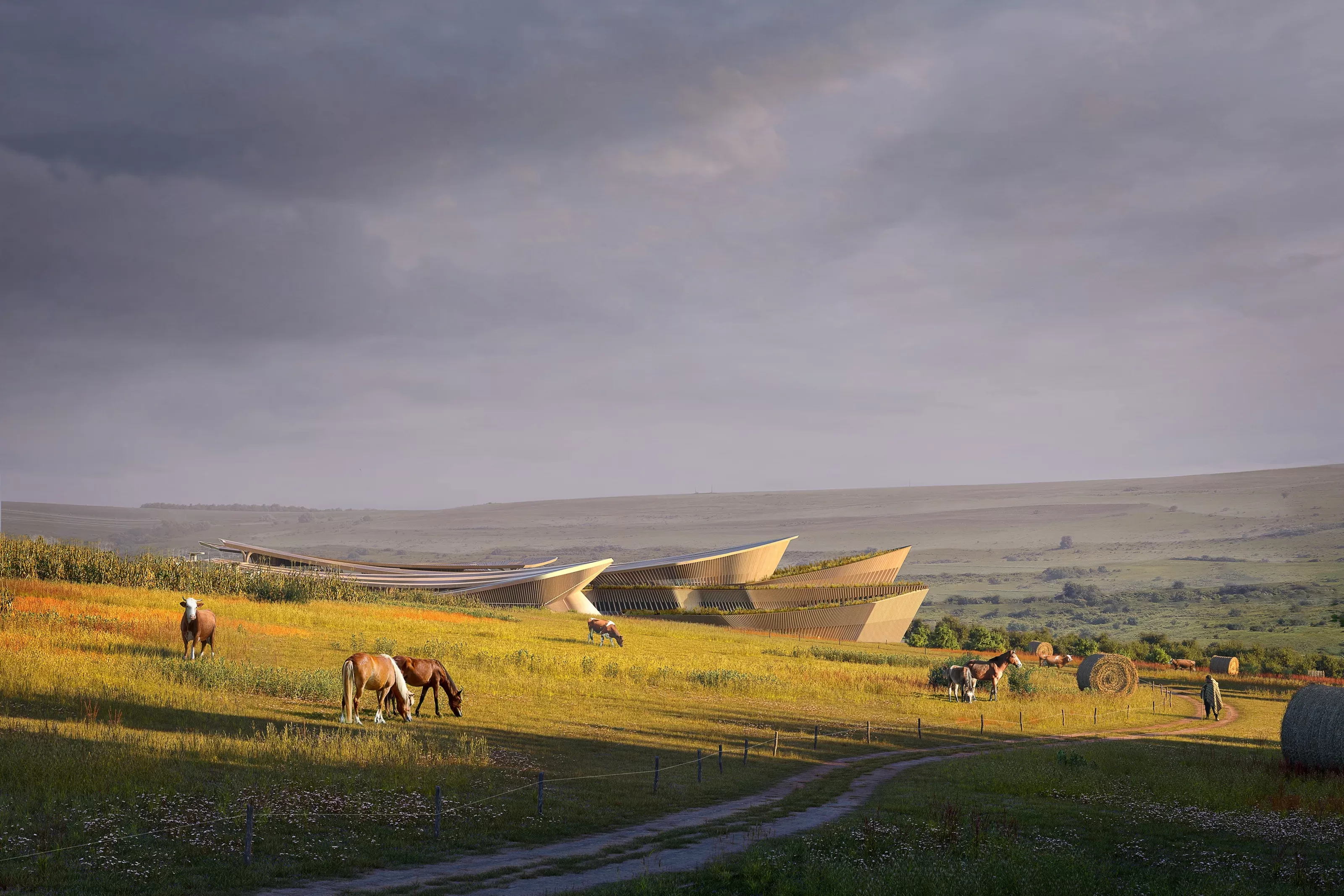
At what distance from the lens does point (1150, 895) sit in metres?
11.8

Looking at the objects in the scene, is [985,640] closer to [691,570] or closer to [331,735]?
[691,570]

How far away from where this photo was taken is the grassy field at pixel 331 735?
13.2 m

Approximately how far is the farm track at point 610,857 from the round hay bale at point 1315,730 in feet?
35.0

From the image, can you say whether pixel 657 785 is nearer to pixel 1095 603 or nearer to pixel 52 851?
pixel 52 851

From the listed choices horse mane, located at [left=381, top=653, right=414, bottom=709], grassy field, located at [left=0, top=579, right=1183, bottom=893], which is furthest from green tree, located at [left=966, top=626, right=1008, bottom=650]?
horse mane, located at [left=381, top=653, right=414, bottom=709]

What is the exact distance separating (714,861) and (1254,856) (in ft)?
28.0

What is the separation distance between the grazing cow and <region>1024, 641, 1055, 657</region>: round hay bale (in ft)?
198

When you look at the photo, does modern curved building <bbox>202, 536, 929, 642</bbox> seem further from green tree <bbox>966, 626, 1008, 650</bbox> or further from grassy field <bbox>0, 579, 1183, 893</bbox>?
grassy field <bbox>0, 579, 1183, 893</bbox>

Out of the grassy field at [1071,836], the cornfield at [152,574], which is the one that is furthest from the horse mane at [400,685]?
the cornfield at [152,574]

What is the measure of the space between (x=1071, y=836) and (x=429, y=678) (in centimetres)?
1627

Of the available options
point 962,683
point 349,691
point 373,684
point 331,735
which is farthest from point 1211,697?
point 331,735

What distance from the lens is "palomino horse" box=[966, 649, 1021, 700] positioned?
4297 cm

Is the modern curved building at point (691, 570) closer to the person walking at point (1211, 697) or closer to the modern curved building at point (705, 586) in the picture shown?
the modern curved building at point (705, 586)

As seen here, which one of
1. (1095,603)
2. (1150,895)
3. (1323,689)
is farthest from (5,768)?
(1095,603)
